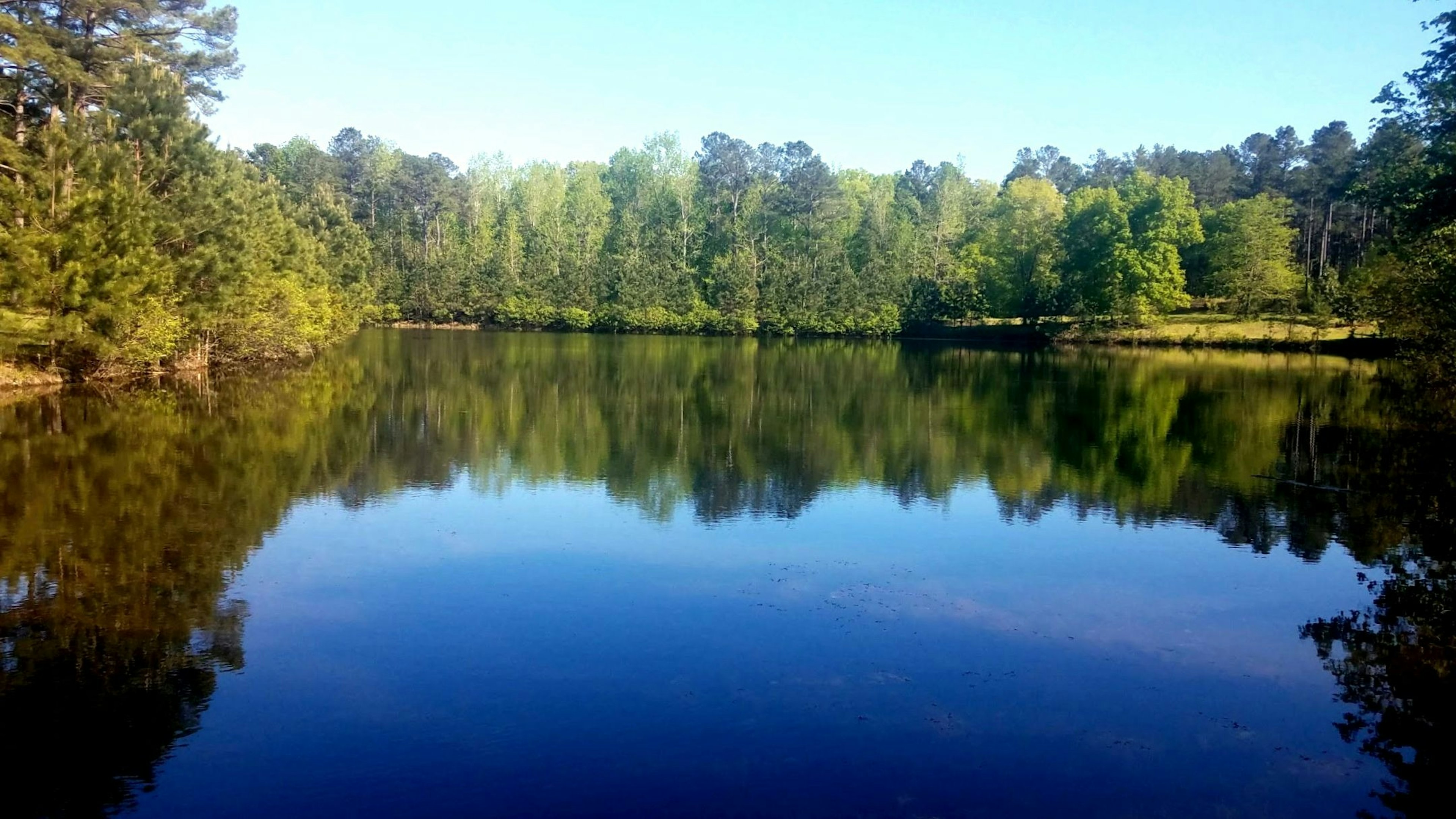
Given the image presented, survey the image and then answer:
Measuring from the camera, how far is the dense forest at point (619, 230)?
26.0 m

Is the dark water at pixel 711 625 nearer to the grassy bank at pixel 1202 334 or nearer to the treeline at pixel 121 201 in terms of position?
the treeline at pixel 121 201

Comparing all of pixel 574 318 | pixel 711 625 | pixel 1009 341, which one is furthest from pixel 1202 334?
pixel 711 625

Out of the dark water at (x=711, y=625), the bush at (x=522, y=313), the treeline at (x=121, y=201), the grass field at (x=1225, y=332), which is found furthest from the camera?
the bush at (x=522, y=313)

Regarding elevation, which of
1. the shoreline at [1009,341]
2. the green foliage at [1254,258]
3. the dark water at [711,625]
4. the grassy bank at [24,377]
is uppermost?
the green foliage at [1254,258]

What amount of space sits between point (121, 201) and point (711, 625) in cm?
2428

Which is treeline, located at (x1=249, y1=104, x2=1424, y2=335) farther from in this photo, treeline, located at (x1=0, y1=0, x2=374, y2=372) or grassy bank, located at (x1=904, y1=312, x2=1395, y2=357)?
treeline, located at (x1=0, y1=0, x2=374, y2=372)

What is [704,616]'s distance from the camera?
10.5m

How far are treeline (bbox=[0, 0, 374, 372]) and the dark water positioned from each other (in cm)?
442

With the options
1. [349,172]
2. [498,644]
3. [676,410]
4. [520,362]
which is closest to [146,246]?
[676,410]

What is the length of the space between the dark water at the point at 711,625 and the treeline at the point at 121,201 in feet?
14.5

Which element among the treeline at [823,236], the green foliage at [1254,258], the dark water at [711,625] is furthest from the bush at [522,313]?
the dark water at [711,625]

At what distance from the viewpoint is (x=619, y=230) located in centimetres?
9744

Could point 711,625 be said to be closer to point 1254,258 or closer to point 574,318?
point 1254,258

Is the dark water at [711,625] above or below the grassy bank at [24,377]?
below
